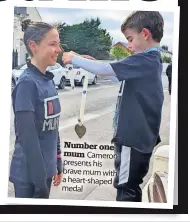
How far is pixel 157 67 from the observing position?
0.76 metres

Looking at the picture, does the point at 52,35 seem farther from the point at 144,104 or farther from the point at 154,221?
the point at 154,221

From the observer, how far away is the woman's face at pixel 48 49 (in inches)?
29.9

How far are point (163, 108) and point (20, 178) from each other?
1.04 ft

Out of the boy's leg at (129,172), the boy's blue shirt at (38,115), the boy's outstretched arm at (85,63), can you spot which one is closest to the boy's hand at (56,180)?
the boy's blue shirt at (38,115)

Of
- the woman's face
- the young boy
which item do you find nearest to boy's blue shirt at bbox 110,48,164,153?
the young boy

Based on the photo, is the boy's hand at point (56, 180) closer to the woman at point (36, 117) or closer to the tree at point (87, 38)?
the woman at point (36, 117)

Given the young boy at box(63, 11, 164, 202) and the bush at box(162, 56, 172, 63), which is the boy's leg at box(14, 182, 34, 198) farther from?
the bush at box(162, 56, 172, 63)

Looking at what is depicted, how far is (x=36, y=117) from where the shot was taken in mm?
753

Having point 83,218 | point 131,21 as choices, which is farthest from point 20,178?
point 131,21

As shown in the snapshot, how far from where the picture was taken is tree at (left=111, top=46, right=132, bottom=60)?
0.76m

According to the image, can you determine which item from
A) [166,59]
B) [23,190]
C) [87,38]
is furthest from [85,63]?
[23,190]

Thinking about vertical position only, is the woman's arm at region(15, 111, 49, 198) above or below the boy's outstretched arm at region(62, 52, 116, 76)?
below

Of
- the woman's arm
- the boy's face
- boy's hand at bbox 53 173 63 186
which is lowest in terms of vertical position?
boy's hand at bbox 53 173 63 186

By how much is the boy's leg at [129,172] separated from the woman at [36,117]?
0.41 ft
